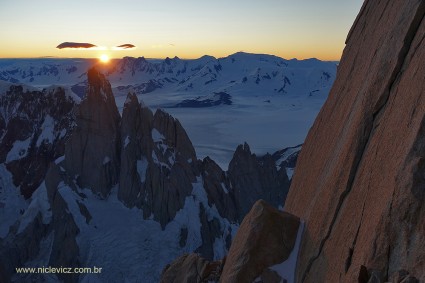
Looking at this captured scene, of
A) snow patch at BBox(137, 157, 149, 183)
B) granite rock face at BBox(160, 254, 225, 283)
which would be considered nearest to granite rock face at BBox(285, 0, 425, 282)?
granite rock face at BBox(160, 254, 225, 283)

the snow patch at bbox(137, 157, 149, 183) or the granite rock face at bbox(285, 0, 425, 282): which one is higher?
the granite rock face at bbox(285, 0, 425, 282)

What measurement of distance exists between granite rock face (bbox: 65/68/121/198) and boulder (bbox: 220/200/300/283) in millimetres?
80745

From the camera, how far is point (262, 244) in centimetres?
1888

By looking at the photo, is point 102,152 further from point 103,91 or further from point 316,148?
point 316,148

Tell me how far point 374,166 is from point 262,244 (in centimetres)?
668

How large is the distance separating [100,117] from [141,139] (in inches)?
530

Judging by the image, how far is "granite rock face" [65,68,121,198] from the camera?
9706cm

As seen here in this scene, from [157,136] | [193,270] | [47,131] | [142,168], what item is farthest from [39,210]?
[193,270]

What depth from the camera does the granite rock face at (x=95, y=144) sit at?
9706 cm

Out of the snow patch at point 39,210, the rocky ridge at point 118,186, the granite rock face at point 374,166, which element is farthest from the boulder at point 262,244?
the snow patch at point 39,210

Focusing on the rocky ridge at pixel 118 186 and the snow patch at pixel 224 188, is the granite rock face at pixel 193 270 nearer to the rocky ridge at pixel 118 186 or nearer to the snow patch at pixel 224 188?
the rocky ridge at pixel 118 186

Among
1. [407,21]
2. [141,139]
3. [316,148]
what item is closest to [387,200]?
[407,21]

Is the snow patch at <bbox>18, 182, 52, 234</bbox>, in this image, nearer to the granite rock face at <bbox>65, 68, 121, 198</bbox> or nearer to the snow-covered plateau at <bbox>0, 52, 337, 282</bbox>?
the snow-covered plateau at <bbox>0, 52, 337, 282</bbox>

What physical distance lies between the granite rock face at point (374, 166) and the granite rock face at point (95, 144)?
81.4 meters
